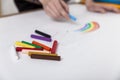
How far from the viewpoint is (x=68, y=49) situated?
2.05 ft

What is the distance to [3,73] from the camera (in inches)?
21.2

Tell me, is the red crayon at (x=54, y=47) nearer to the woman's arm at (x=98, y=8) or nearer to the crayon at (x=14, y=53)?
the crayon at (x=14, y=53)

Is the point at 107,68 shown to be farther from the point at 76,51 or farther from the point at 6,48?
the point at 6,48

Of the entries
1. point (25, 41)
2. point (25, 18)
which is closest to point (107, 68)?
point (25, 41)

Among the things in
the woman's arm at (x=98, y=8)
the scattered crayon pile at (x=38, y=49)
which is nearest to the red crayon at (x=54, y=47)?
the scattered crayon pile at (x=38, y=49)

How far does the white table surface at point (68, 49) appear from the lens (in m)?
0.54

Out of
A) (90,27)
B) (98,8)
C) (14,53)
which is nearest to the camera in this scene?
(14,53)

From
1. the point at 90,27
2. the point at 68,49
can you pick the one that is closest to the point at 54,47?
the point at 68,49

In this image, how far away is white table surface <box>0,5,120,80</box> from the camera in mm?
541

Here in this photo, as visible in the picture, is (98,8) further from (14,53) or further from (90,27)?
(14,53)

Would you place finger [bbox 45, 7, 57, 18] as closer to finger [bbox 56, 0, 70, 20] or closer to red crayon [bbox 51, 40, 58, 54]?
Answer: finger [bbox 56, 0, 70, 20]

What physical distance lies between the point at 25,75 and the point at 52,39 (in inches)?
6.9

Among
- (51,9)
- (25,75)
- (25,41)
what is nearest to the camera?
(25,75)

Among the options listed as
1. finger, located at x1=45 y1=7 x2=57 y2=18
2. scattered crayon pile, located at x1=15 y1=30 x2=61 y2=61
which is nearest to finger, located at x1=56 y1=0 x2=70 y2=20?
finger, located at x1=45 y1=7 x2=57 y2=18
